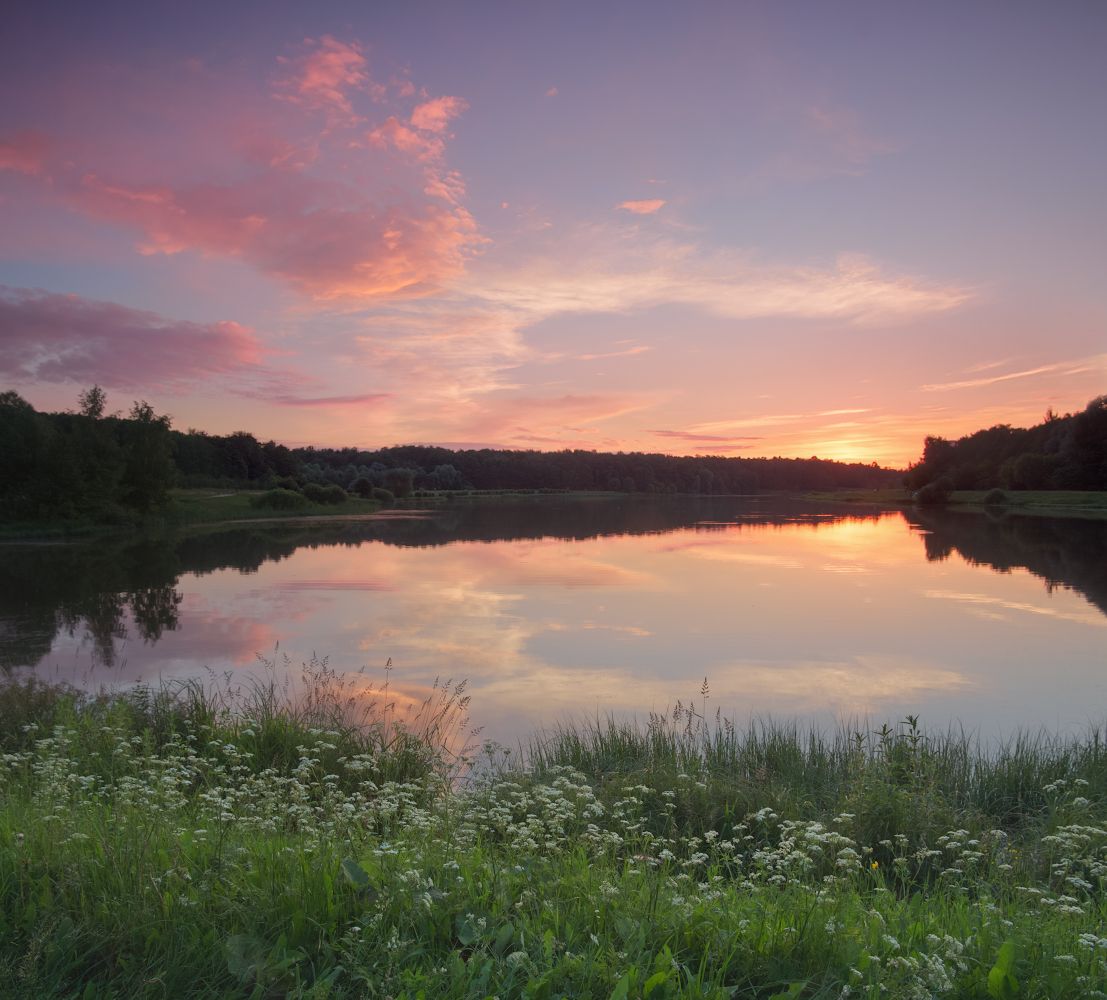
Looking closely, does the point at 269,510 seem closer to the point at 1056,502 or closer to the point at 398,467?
the point at 398,467

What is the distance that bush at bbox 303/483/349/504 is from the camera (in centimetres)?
7275

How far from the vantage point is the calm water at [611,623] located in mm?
11812

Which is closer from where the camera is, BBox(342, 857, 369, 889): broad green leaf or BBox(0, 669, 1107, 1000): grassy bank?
BBox(0, 669, 1107, 1000): grassy bank

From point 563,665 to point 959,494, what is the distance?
89.3 meters

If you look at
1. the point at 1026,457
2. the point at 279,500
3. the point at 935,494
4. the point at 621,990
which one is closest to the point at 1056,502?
the point at 1026,457

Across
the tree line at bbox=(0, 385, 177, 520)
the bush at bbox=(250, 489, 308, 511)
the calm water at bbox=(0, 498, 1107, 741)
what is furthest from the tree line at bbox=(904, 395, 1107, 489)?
the tree line at bbox=(0, 385, 177, 520)

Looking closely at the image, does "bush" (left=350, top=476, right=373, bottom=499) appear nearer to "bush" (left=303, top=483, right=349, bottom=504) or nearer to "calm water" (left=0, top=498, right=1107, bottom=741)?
"bush" (left=303, top=483, right=349, bottom=504)

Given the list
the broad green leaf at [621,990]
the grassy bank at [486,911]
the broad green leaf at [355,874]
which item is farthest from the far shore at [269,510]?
the broad green leaf at [621,990]

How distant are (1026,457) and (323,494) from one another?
72.3 m

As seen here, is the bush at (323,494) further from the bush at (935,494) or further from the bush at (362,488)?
the bush at (935,494)

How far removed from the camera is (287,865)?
3.78 metres

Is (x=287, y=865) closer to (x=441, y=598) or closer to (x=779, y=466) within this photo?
(x=441, y=598)

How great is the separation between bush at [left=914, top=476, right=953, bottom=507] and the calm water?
5744 centimetres

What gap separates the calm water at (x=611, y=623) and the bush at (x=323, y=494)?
37.6 meters
